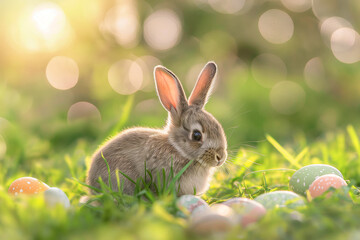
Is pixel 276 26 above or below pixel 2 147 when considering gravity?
above

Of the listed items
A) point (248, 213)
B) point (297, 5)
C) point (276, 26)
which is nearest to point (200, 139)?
point (248, 213)

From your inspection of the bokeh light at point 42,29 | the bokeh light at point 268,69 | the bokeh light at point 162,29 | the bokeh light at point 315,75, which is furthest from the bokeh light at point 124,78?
the bokeh light at point 315,75

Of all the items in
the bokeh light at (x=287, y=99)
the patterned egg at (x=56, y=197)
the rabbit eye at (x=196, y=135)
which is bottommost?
the bokeh light at (x=287, y=99)

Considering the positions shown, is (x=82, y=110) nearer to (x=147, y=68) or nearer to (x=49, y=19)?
(x=147, y=68)

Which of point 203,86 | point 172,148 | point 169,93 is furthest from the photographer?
point 203,86

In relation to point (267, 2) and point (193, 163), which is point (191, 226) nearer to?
point (193, 163)

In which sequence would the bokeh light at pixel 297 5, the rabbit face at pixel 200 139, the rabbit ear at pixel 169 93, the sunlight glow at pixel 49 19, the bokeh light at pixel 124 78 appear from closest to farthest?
the rabbit face at pixel 200 139 → the rabbit ear at pixel 169 93 → the sunlight glow at pixel 49 19 → the bokeh light at pixel 124 78 → the bokeh light at pixel 297 5

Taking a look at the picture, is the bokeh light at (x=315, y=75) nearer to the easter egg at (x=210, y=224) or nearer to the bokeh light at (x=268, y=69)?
the bokeh light at (x=268, y=69)
